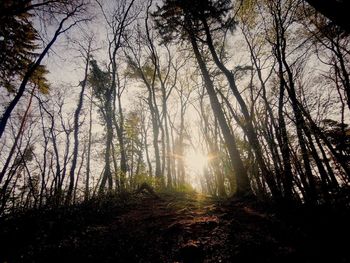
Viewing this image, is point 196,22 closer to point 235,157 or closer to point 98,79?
point 235,157

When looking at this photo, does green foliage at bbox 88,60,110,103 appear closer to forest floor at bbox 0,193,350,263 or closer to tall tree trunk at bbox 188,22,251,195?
tall tree trunk at bbox 188,22,251,195

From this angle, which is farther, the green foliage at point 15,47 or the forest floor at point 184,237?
the green foliage at point 15,47

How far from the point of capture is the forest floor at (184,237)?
9.96 ft

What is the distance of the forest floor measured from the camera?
304cm

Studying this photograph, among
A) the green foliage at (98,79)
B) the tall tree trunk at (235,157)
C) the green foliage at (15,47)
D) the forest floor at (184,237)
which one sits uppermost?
the green foliage at (98,79)

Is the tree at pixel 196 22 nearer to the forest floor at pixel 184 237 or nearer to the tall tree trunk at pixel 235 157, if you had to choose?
the tall tree trunk at pixel 235 157

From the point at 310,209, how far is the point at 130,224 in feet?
12.7

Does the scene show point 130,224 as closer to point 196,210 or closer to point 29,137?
point 196,210

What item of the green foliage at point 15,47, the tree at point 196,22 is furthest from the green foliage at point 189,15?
the green foliage at point 15,47

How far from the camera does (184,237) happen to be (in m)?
3.95

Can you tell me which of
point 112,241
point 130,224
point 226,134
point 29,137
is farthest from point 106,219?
point 29,137

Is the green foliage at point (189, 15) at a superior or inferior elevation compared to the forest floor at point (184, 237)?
superior

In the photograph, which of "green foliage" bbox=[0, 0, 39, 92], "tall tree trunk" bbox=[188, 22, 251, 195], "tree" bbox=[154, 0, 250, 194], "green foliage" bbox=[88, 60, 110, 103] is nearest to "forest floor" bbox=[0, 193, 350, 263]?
"tall tree trunk" bbox=[188, 22, 251, 195]

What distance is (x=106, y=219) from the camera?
5.45 metres
